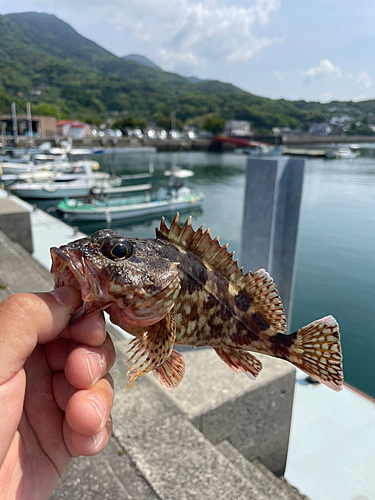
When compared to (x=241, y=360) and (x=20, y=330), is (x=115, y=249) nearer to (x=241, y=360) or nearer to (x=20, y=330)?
(x=20, y=330)

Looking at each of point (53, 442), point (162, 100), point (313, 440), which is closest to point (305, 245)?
point (313, 440)

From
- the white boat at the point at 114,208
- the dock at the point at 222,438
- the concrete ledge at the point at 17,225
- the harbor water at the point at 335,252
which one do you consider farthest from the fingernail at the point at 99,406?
the white boat at the point at 114,208

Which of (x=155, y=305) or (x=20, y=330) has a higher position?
(x=155, y=305)

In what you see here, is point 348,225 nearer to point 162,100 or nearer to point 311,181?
point 311,181

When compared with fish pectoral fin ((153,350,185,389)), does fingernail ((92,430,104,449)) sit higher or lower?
lower

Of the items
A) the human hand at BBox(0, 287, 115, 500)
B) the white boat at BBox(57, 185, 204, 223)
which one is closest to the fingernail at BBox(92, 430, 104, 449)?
the human hand at BBox(0, 287, 115, 500)

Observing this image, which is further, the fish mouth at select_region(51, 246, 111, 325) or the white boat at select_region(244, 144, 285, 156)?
the white boat at select_region(244, 144, 285, 156)

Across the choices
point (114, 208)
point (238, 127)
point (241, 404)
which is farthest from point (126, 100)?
point (241, 404)

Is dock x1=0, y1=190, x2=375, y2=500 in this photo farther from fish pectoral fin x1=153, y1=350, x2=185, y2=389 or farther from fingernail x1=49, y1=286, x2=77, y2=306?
fingernail x1=49, y1=286, x2=77, y2=306
